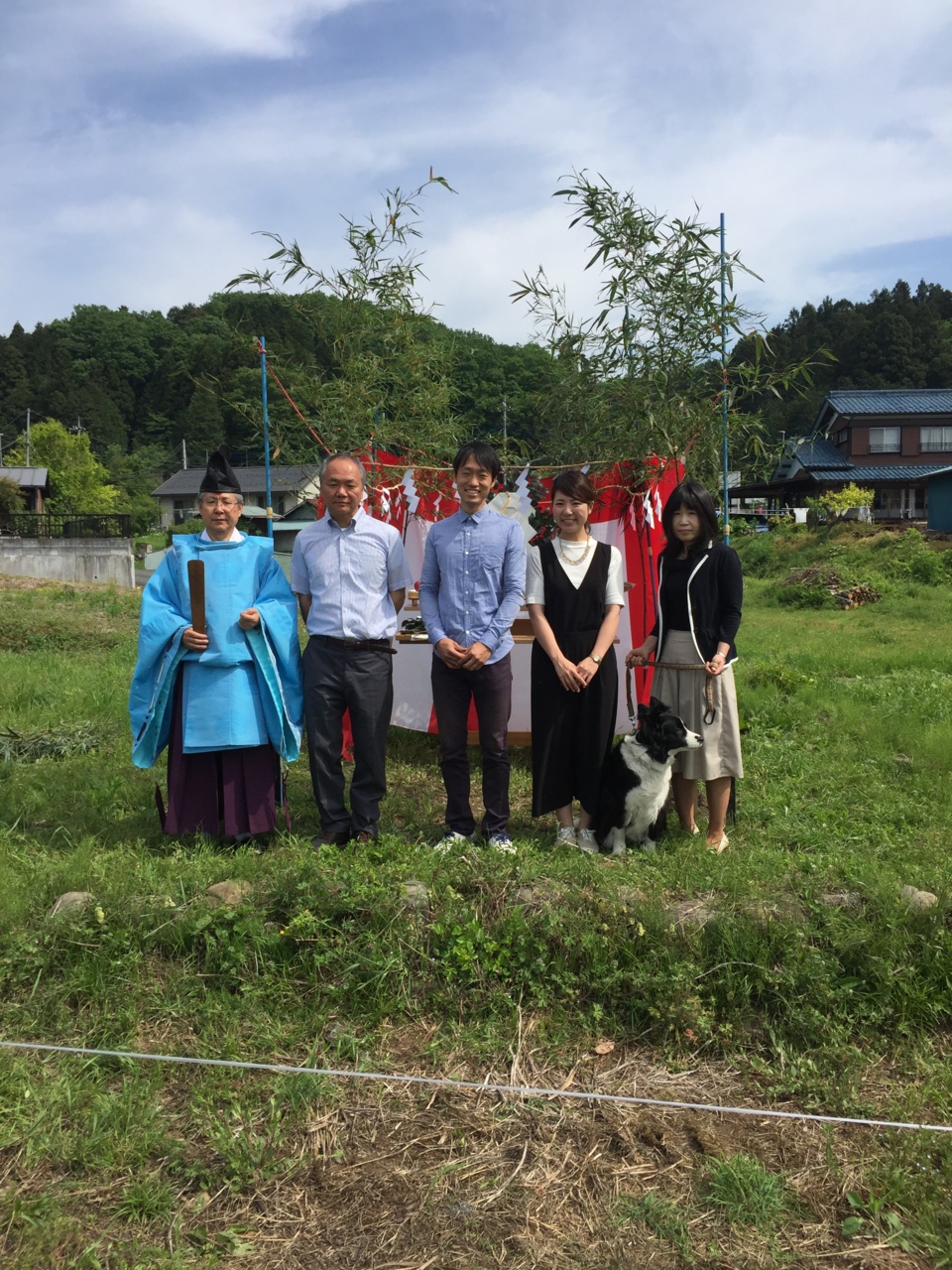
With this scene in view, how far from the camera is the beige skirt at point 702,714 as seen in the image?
429 centimetres

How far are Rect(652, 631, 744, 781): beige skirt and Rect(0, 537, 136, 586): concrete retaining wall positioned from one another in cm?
2461

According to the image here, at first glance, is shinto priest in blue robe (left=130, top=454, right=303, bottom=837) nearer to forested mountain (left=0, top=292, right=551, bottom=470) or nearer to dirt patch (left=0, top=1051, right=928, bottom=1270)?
dirt patch (left=0, top=1051, right=928, bottom=1270)

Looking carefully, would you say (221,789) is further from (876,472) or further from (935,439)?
(935,439)

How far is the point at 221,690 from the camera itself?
4.28 meters

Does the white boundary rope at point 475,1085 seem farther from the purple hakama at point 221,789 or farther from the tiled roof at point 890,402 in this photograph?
the tiled roof at point 890,402

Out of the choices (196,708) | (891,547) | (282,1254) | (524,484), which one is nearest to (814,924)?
(282,1254)

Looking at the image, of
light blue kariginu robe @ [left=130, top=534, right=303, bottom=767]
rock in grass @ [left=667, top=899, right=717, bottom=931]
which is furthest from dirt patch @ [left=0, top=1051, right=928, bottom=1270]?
light blue kariginu robe @ [left=130, top=534, right=303, bottom=767]

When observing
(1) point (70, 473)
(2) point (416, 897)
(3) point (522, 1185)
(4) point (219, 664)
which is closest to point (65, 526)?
(1) point (70, 473)

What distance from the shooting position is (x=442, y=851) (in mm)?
4012

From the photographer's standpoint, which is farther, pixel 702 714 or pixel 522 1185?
pixel 702 714

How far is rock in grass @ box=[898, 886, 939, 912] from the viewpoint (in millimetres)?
3408

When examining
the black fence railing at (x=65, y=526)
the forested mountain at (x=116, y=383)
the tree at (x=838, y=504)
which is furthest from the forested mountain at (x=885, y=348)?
the black fence railing at (x=65, y=526)

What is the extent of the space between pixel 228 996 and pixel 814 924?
2.15 m

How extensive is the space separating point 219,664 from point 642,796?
2.06 metres
